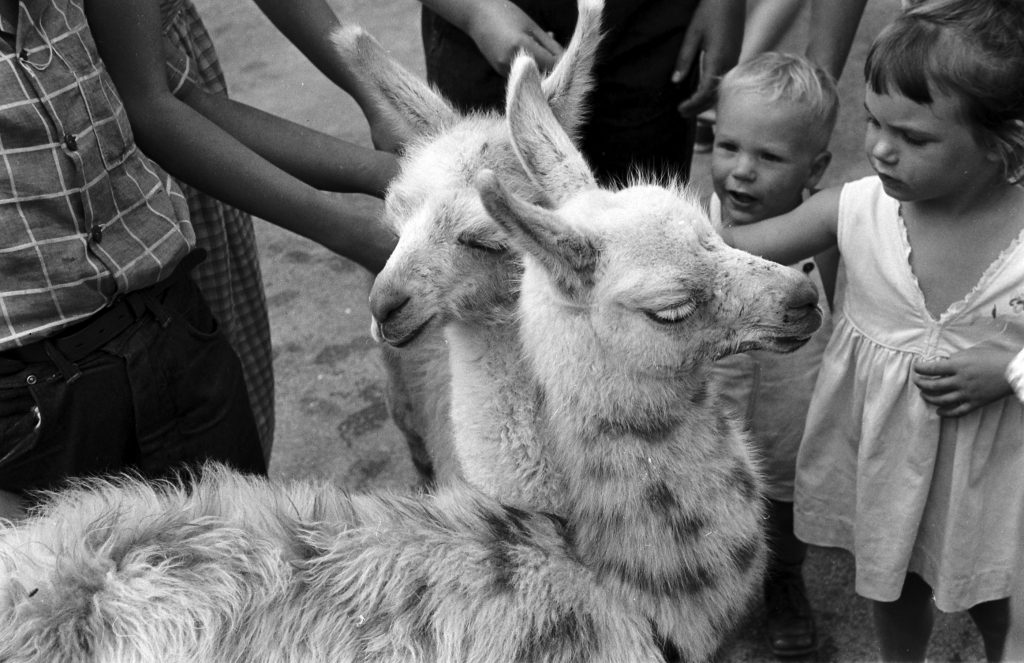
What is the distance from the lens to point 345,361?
429 cm

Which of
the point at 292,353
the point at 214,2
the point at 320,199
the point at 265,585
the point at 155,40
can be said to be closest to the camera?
the point at 265,585

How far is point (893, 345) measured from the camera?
7.13ft

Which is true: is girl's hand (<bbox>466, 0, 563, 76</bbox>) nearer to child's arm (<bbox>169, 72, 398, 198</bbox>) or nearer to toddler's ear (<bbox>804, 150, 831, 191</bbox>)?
child's arm (<bbox>169, 72, 398, 198</bbox>)

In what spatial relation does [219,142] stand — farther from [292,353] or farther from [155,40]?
[292,353]

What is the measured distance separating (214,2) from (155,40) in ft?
21.6

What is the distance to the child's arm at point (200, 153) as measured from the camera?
1912mm

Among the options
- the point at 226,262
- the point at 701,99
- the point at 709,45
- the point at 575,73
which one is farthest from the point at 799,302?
the point at 226,262

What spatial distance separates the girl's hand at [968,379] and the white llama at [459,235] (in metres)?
0.88

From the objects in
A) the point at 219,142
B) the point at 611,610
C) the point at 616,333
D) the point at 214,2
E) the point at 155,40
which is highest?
the point at 155,40

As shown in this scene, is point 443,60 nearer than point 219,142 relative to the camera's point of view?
No

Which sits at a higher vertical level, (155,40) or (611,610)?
(155,40)

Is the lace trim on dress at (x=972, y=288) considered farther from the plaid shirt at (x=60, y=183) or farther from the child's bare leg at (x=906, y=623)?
the plaid shirt at (x=60, y=183)

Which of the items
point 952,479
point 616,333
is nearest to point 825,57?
point 952,479

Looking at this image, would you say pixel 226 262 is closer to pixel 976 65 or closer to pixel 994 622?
pixel 976 65
